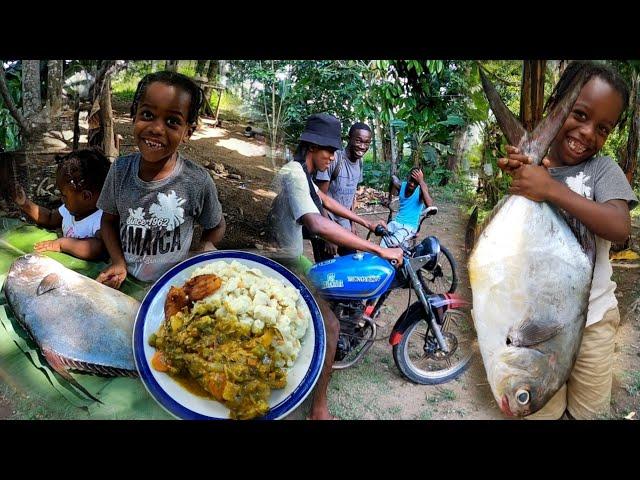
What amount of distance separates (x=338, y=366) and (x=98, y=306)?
1128 mm

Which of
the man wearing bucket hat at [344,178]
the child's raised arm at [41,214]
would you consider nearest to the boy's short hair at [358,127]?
the man wearing bucket hat at [344,178]

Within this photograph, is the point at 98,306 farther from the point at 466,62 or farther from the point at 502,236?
the point at 466,62

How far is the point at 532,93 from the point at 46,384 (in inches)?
100

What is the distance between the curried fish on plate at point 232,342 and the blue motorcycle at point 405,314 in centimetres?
21

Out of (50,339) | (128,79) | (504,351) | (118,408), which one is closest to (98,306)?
(50,339)

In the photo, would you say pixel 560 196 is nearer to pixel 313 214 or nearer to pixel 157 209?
pixel 313 214

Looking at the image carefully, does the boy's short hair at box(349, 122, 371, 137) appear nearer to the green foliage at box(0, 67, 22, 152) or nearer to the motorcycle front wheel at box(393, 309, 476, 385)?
the motorcycle front wheel at box(393, 309, 476, 385)

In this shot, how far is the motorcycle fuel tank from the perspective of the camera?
7.86 ft

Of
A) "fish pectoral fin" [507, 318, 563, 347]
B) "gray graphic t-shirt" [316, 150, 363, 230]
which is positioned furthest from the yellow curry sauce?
"fish pectoral fin" [507, 318, 563, 347]

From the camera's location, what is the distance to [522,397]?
2330 mm

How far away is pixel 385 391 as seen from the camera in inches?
97.2

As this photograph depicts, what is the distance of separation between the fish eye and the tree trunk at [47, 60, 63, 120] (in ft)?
8.14

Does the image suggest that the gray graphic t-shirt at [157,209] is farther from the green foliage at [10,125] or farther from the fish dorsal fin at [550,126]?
the fish dorsal fin at [550,126]

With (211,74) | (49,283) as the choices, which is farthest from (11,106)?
(211,74)
